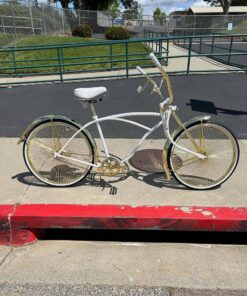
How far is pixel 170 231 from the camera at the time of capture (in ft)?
10.0

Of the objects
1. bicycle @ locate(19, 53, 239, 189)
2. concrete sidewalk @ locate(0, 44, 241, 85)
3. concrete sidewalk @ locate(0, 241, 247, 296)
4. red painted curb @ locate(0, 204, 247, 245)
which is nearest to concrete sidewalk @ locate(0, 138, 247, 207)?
bicycle @ locate(19, 53, 239, 189)

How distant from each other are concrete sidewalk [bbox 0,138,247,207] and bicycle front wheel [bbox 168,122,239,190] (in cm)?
13

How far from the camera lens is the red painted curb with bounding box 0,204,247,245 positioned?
Answer: 111 inches

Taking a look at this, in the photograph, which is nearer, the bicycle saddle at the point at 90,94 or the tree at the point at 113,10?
the bicycle saddle at the point at 90,94

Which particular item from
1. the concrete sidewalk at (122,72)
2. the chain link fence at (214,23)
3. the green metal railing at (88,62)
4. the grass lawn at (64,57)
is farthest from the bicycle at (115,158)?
the chain link fence at (214,23)

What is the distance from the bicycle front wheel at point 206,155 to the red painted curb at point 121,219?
539mm

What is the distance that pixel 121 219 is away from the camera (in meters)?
2.87

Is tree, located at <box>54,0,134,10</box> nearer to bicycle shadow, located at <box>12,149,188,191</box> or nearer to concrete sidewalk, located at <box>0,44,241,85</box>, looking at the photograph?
concrete sidewalk, located at <box>0,44,241,85</box>

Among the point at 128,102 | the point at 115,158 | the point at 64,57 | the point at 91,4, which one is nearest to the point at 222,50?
the point at 64,57

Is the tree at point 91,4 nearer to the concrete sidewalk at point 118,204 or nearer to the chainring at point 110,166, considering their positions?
the concrete sidewalk at point 118,204

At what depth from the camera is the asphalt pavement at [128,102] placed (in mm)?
5543

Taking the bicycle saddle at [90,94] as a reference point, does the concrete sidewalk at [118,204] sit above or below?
below

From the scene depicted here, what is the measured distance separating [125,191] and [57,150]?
84 cm

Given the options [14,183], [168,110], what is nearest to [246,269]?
[168,110]
